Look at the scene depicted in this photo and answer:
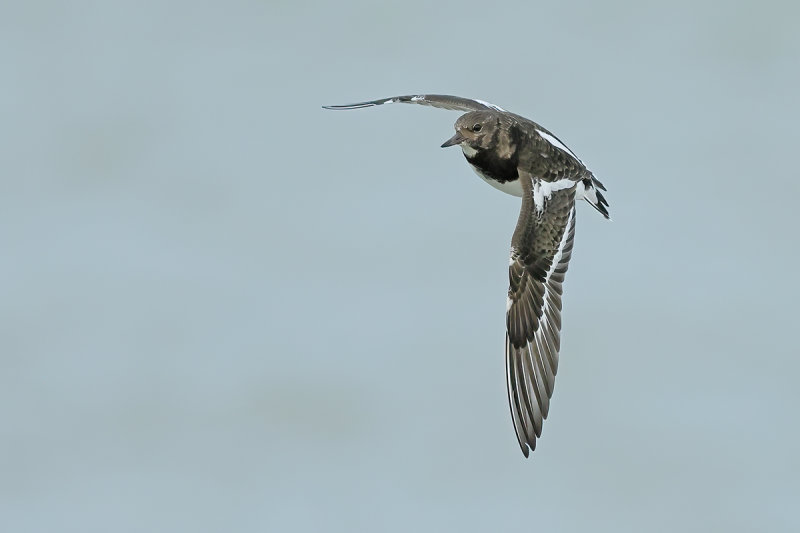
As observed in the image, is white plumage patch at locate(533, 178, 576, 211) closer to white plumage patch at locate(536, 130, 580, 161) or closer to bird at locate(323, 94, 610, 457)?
bird at locate(323, 94, 610, 457)

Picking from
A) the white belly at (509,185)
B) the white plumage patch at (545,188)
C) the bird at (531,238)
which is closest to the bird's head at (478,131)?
the bird at (531,238)

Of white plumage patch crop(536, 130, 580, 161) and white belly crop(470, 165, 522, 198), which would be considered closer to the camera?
white belly crop(470, 165, 522, 198)

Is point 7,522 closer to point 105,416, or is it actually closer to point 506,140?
point 105,416

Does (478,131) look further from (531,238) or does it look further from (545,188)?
(531,238)

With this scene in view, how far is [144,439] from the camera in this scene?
11578mm

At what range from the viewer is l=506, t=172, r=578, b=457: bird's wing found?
24.7 feet

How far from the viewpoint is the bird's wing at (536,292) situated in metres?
7.53

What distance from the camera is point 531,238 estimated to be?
7.61 metres

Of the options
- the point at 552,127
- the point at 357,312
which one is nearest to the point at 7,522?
the point at 357,312

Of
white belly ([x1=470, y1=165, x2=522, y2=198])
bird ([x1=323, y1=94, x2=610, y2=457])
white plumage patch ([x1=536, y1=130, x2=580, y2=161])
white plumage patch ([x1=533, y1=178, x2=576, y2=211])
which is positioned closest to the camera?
bird ([x1=323, y1=94, x2=610, y2=457])

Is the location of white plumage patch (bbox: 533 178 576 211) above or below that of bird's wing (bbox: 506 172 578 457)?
above

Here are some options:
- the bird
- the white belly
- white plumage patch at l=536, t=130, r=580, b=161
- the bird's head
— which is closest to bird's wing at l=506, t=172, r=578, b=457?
the bird

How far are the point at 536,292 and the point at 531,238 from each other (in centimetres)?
28

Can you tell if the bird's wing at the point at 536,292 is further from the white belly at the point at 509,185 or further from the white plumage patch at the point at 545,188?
the white belly at the point at 509,185
